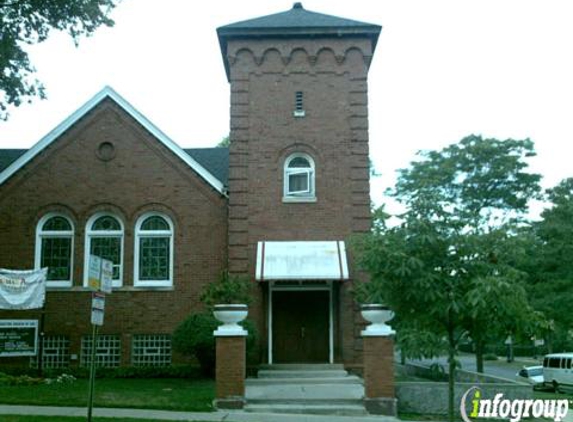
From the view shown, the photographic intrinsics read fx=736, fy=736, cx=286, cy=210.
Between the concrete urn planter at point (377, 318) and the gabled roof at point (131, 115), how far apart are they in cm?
884

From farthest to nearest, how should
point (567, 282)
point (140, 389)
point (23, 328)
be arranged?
point (567, 282) → point (23, 328) → point (140, 389)

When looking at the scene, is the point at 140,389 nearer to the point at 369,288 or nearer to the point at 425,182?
the point at 369,288

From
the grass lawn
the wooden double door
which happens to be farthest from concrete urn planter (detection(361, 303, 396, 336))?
the wooden double door

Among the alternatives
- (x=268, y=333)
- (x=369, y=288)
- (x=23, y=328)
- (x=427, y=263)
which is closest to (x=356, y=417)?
(x=369, y=288)

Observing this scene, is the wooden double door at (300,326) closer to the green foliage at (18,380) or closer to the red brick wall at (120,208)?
the red brick wall at (120,208)

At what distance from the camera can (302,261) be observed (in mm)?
21344

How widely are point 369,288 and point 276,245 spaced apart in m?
10.4

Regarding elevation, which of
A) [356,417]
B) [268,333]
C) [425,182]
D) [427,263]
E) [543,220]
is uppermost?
[543,220]

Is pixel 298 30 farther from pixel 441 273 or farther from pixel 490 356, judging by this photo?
pixel 490 356

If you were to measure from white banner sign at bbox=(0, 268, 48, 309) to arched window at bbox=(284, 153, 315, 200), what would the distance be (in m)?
7.78

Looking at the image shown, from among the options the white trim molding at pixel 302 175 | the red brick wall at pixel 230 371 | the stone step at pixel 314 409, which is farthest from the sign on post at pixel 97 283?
the white trim molding at pixel 302 175

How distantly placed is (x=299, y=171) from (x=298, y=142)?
91 cm

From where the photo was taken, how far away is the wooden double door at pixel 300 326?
22.2 meters

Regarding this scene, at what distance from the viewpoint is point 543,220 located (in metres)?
35.5
